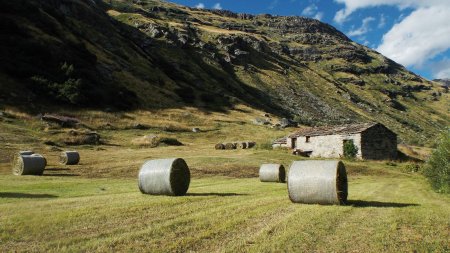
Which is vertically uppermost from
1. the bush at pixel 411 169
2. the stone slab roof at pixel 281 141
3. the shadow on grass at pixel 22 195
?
the stone slab roof at pixel 281 141

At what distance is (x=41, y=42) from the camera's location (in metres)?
77.3

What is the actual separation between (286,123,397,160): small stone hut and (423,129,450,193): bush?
26.2m

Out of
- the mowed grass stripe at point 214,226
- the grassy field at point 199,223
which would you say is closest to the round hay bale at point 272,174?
the grassy field at point 199,223

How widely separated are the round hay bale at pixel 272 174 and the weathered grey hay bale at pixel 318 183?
42.5 feet

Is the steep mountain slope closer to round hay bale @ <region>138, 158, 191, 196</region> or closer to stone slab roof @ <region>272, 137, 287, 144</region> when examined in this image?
stone slab roof @ <region>272, 137, 287, 144</region>

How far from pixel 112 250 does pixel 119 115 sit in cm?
6396

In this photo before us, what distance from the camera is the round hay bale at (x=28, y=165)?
2828 cm

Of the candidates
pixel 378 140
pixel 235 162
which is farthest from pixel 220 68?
pixel 235 162

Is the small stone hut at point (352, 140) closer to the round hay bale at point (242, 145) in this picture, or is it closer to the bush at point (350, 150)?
the bush at point (350, 150)

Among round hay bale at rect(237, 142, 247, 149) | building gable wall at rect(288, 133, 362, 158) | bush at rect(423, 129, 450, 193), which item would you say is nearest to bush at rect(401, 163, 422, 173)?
building gable wall at rect(288, 133, 362, 158)

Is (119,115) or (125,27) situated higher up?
(125,27)

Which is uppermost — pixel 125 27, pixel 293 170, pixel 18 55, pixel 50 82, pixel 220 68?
pixel 125 27

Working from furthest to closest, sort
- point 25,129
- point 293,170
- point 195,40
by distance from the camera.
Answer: point 195,40
point 25,129
point 293,170

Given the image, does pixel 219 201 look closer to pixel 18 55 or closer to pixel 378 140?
pixel 378 140
